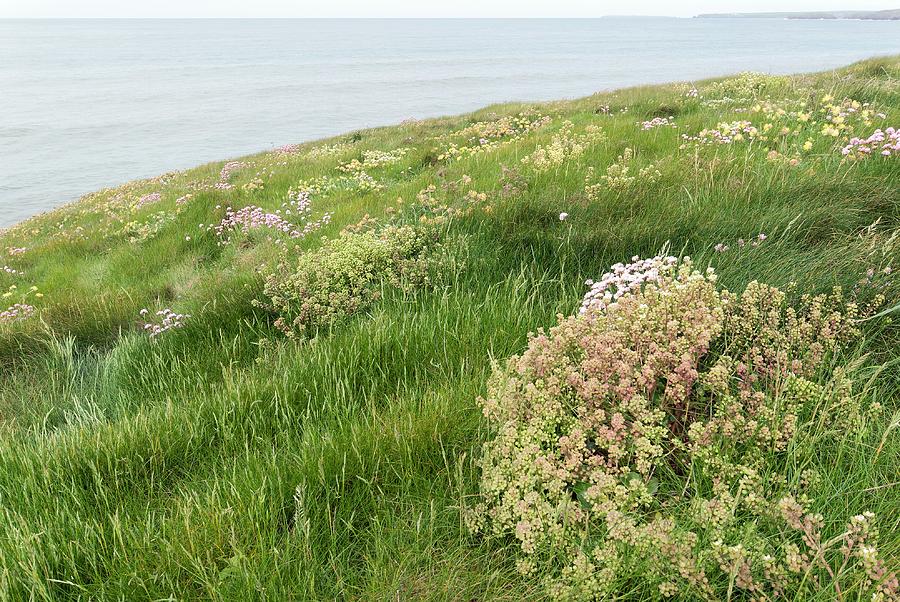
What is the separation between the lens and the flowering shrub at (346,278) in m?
4.14

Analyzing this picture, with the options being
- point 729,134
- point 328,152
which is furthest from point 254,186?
point 729,134

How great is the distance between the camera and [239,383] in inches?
120

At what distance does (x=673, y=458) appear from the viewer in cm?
216

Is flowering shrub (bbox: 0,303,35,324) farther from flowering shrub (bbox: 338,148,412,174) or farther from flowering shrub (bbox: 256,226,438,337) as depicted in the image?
flowering shrub (bbox: 338,148,412,174)

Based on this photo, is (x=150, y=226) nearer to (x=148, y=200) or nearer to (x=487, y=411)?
(x=148, y=200)

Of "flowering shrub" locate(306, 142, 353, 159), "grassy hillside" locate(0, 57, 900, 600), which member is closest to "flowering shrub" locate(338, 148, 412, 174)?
"flowering shrub" locate(306, 142, 353, 159)

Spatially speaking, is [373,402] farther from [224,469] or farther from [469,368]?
[224,469]

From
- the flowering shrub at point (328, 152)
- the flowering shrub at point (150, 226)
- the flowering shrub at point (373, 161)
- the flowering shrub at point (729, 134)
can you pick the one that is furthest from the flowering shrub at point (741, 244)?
the flowering shrub at point (328, 152)

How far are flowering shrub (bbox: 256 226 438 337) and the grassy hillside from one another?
0.03 meters

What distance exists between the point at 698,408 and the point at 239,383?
241 cm

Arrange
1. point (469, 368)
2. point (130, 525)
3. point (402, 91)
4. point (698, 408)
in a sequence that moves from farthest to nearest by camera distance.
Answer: point (402, 91)
point (469, 368)
point (698, 408)
point (130, 525)

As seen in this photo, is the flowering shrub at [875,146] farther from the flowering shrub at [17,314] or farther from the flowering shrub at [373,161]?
the flowering shrub at [17,314]

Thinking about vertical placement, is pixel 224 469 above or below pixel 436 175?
below

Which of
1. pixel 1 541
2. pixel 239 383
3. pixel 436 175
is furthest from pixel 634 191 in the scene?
pixel 1 541
